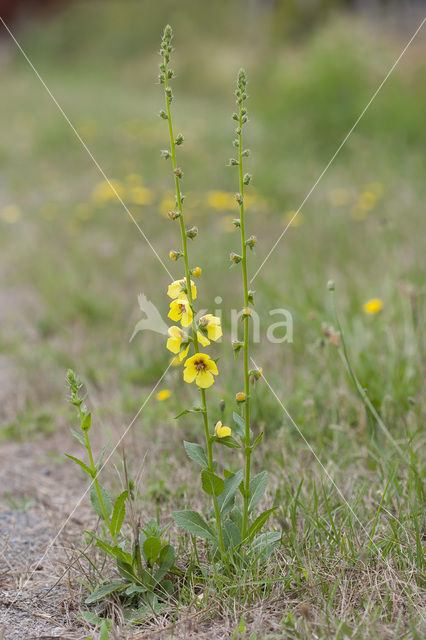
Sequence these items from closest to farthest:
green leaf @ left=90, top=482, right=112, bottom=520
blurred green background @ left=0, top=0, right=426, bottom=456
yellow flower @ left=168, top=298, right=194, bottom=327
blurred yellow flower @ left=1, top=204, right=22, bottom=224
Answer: yellow flower @ left=168, top=298, right=194, bottom=327, green leaf @ left=90, top=482, right=112, bottom=520, blurred green background @ left=0, top=0, right=426, bottom=456, blurred yellow flower @ left=1, top=204, right=22, bottom=224

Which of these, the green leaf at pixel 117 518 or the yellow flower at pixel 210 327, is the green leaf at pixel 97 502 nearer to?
the green leaf at pixel 117 518

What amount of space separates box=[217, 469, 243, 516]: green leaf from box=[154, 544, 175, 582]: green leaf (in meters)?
0.15

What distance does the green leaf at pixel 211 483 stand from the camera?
1.34 metres

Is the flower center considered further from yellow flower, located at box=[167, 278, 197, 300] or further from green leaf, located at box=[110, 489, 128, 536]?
green leaf, located at box=[110, 489, 128, 536]

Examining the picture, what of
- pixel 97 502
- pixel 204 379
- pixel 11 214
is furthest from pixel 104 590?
pixel 11 214

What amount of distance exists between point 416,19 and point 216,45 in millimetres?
4942

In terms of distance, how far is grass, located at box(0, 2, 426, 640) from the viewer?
4.54ft

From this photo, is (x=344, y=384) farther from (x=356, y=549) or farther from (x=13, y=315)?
(x=13, y=315)

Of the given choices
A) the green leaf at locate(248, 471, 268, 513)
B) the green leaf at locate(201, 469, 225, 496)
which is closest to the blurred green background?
the green leaf at locate(248, 471, 268, 513)

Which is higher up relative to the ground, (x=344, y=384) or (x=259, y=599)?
(x=344, y=384)

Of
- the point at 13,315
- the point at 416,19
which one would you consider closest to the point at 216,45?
the point at 416,19

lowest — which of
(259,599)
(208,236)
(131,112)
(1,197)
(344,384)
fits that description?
(259,599)

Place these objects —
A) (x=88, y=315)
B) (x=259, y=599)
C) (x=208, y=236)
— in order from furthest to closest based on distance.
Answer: (x=208, y=236) < (x=88, y=315) < (x=259, y=599)

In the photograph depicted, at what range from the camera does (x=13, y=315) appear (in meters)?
3.26
